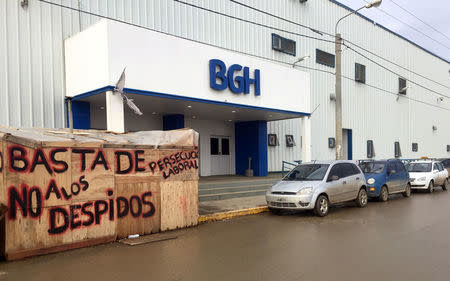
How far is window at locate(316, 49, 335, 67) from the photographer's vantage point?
25.4 m

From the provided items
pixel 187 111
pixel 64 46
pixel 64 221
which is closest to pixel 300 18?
pixel 187 111

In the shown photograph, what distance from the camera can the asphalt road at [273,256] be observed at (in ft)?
17.5

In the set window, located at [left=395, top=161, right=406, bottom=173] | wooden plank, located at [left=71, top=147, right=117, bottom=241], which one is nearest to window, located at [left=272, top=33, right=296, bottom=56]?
window, located at [left=395, top=161, right=406, bottom=173]

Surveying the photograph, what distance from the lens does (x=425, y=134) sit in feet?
127

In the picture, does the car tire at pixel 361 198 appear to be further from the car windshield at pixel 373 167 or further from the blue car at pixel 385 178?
the car windshield at pixel 373 167

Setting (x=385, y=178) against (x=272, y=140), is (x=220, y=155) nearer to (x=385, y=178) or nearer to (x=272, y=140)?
(x=272, y=140)

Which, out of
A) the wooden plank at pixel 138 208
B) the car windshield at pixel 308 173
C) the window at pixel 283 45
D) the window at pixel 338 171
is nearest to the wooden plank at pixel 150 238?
the wooden plank at pixel 138 208

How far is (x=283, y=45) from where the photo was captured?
2259 centimetres

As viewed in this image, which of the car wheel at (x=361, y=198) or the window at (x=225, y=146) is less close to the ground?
the window at (x=225, y=146)

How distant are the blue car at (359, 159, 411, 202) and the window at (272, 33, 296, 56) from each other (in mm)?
10182

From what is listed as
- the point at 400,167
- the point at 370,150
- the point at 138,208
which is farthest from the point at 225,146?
the point at 370,150

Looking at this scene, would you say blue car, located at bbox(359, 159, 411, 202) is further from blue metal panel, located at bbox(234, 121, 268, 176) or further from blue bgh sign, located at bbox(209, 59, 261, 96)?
blue metal panel, located at bbox(234, 121, 268, 176)

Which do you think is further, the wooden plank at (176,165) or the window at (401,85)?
the window at (401,85)

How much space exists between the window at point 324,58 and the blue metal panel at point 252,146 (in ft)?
26.2
